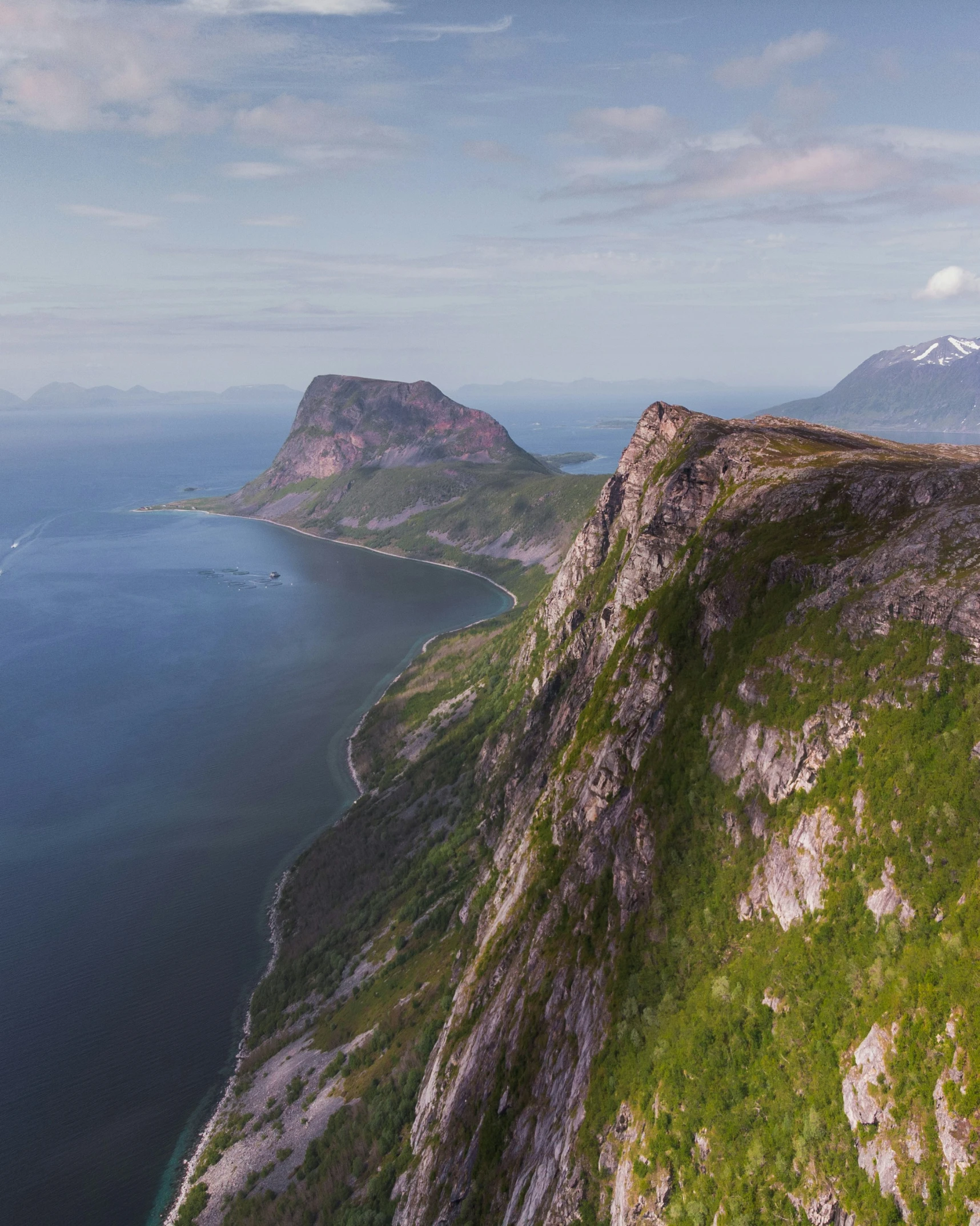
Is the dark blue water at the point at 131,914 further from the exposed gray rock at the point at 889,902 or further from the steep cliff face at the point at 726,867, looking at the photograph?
the exposed gray rock at the point at 889,902

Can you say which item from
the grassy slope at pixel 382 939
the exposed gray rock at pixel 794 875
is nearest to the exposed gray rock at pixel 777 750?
the exposed gray rock at pixel 794 875

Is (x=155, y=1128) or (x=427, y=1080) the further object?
(x=155, y=1128)

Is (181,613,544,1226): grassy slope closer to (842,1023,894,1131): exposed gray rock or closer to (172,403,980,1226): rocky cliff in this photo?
(172,403,980,1226): rocky cliff

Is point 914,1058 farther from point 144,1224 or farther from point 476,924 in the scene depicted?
point 144,1224

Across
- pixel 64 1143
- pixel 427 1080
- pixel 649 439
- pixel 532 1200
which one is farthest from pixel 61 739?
pixel 532 1200

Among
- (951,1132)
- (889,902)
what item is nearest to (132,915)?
(889,902)
